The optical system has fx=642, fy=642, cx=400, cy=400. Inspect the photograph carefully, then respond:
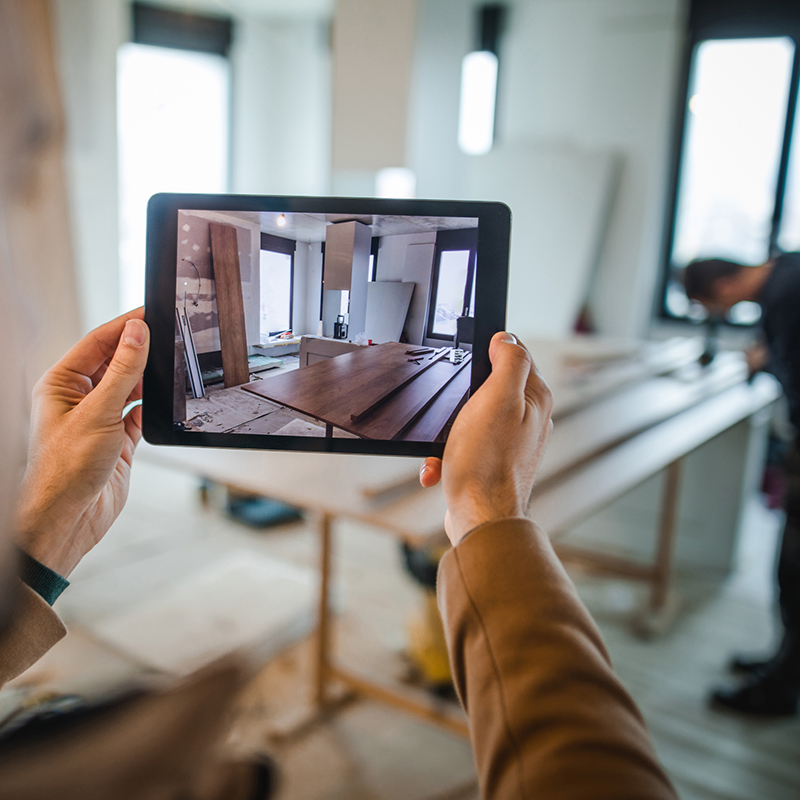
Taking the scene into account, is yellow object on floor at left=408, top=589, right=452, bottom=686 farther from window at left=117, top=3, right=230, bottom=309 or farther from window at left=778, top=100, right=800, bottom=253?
window at left=778, top=100, right=800, bottom=253

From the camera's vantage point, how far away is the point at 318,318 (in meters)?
0.45

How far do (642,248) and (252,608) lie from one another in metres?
2.81

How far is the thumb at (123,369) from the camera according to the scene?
1.45 feet

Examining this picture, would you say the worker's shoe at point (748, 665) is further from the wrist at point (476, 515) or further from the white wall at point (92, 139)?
the white wall at point (92, 139)

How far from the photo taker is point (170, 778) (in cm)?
18

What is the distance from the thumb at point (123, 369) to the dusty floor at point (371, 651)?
32cm

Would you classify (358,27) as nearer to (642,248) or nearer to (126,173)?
(126,173)

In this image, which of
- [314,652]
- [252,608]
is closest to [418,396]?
[314,652]

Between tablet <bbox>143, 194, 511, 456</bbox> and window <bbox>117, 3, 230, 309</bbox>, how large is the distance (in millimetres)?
45

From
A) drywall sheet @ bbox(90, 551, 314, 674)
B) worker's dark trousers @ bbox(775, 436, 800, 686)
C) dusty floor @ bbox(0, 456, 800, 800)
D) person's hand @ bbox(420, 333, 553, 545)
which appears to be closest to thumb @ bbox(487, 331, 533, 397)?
person's hand @ bbox(420, 333, 553, 545)

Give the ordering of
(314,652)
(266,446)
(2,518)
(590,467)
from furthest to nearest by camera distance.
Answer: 1. (314,652)
2. (590,467)
3. (266,446)
4. (2,518)

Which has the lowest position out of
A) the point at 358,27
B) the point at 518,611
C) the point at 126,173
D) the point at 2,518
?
the point at 518,611

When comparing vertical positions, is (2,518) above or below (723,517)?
above

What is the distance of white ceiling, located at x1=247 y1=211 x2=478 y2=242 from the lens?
446 mm
